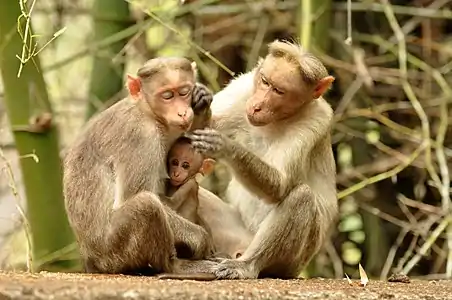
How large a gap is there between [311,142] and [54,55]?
344cm

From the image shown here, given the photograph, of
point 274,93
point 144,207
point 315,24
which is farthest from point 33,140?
point 315,24

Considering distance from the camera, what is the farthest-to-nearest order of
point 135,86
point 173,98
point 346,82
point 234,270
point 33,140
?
point 346,82, point 33,140, point 234,270, point 135,86, point 173,98

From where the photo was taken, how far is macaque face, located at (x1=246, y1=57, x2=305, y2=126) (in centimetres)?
544

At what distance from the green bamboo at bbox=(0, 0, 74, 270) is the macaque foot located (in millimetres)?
1502

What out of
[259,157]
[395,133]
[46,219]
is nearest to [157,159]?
[259,157]

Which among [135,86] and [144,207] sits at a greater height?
[135,86]

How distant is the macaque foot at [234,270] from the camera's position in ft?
16.9

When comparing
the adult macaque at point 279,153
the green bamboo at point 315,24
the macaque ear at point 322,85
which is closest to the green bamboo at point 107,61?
the green bamboo at point 315,24

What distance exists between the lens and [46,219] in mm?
6391

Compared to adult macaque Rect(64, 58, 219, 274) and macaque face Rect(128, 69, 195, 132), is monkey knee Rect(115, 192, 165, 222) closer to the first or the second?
adult macaque Rect(64, 58, 219, 274)

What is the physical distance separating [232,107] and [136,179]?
119 cm

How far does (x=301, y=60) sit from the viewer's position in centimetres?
555

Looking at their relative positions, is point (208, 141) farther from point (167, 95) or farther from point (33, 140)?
point (33, 140)

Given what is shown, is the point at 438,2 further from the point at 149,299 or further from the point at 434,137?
the point at 149,299
